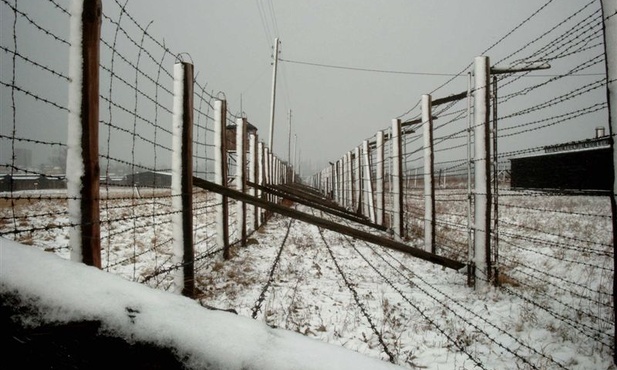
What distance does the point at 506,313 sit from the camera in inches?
123

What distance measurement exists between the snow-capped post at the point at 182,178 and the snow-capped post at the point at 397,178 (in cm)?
463

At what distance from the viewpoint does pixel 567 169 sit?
1834cm

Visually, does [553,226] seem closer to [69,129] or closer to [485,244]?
[485,244]

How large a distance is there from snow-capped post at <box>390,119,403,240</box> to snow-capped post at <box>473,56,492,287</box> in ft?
8.79

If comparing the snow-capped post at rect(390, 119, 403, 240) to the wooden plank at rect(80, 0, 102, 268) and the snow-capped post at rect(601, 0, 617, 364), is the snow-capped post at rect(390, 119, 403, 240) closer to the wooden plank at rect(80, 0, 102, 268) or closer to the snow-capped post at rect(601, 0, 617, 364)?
the snow-capped post at rect(601, 0, 617, 364)

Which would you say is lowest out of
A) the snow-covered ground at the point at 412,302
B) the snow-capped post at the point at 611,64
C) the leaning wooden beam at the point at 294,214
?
the snow-covered ground at the point at 412,302

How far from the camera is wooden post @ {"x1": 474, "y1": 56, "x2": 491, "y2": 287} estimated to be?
3.75 meters

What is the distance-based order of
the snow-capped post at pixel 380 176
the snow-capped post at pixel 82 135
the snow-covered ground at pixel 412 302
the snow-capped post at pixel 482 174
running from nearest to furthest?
the snow-capped post at pixel 82 135 → the snow-covered ground at pixel 412 302 → the snow-capped post at pixel 482 174 → the snow-capped post at pixel 380 176

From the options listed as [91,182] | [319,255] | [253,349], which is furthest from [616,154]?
[319,255]

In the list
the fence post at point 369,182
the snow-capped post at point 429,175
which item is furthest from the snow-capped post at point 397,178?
the fence post at point 369,182

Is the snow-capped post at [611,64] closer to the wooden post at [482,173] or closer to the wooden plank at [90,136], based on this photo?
the wooden post at [482,173]

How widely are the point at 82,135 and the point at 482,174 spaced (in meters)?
3.92

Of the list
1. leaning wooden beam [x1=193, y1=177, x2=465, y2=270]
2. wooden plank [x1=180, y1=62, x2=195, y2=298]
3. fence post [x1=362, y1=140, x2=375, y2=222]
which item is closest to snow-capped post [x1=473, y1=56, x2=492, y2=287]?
leaning wooden beam [x1=193, y1=177, x2=465, y2=270]

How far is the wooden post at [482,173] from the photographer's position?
3.75m
